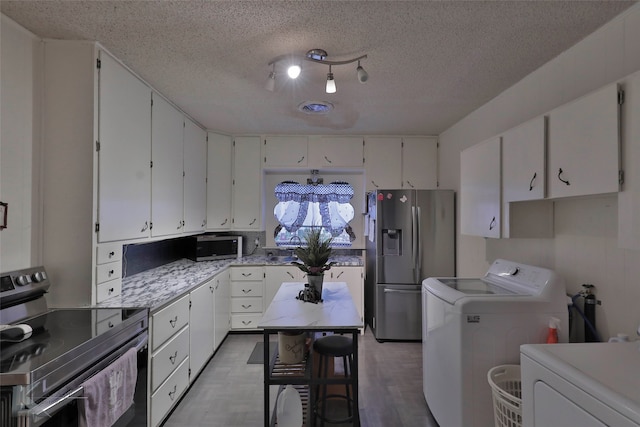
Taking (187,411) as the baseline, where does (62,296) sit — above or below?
above

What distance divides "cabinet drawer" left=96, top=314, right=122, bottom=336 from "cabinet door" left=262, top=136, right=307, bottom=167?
2.59m

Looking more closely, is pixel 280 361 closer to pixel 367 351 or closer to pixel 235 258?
pixel 367 351

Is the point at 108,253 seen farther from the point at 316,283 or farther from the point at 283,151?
the point at 283,151

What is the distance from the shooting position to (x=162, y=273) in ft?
9.38

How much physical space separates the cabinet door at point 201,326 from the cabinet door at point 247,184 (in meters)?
1.08

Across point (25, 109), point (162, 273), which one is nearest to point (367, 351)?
point (162, 273)

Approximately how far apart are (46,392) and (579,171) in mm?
2508

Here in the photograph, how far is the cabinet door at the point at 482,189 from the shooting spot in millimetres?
2102

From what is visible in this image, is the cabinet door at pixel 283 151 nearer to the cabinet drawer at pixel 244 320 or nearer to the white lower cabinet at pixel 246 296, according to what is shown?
the white lower cabinet at pixel 246 296

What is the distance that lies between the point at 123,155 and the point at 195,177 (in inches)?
51.3

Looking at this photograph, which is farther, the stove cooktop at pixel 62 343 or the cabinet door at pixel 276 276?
the cabinet door at pixel 276 276

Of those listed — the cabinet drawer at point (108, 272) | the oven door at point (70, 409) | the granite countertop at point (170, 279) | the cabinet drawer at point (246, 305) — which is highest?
the cabinet drawer at point (108, 272)

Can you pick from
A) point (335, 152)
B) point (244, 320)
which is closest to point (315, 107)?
point (335, 152)

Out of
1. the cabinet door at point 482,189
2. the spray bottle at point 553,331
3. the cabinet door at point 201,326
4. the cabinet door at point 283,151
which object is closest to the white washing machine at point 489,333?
the spray bottle at point 553,331
